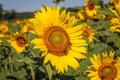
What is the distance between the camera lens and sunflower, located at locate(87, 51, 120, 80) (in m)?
3.73

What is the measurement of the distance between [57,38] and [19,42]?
270 cm

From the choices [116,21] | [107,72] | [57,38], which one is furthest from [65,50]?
[107,72]

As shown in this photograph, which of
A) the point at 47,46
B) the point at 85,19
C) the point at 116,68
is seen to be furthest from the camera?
the point at 85,19

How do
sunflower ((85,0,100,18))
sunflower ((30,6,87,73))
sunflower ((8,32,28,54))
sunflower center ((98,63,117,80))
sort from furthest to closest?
sunflower ((85,0,100,18))
sunflower ((8,32,28,54))
sunflower center ((98,63,117,80))
sunflower ((30,6,87,73))

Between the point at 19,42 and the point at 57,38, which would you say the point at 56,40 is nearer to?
the point at 57,38

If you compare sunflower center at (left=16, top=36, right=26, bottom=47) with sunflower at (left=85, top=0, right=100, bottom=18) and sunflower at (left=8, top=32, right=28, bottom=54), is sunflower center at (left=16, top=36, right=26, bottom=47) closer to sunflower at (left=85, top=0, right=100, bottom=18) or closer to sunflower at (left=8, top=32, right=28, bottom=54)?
sunflower at (left=8, top=32, right=28, bottom=54)

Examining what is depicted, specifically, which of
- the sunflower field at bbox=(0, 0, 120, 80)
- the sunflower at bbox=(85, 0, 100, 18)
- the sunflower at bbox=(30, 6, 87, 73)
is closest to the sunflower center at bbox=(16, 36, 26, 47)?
the sunflower field at bbox=(0, 0, 120, 80)

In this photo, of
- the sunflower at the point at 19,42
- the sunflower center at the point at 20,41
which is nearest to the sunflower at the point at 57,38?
the sunflower at the point at 19,42

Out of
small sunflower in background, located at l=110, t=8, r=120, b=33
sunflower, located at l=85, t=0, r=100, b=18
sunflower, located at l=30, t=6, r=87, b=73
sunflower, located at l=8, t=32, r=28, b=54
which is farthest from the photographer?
sunflower, located at l=85, t=0, r=100, b=18

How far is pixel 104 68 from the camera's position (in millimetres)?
3809

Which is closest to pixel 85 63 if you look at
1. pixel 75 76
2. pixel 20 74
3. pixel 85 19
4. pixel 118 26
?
pixel 75 76

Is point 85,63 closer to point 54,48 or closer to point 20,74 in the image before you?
point 54,48

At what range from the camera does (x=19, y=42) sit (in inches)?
221

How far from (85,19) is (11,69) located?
2249 mm
